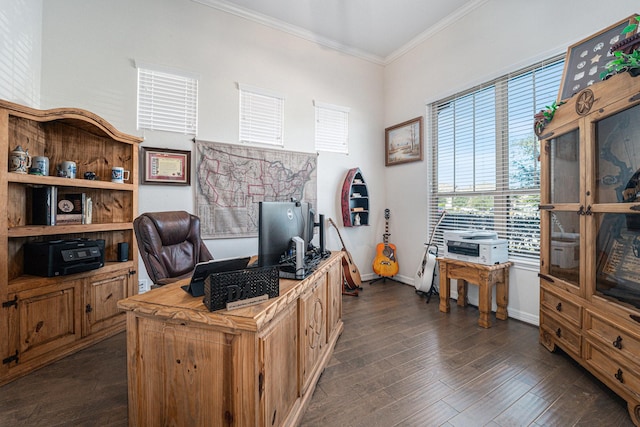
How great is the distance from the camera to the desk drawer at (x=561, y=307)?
73.5 inches

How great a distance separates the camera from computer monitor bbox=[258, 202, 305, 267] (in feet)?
4.65

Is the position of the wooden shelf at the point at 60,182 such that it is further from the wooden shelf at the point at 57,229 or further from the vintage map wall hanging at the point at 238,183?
the vintage map wall hanging at the point at 238,183

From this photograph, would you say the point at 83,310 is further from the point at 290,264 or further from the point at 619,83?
the point at 619,83

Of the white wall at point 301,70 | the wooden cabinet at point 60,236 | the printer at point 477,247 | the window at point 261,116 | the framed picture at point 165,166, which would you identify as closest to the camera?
the wooden cabinet at point 60,236

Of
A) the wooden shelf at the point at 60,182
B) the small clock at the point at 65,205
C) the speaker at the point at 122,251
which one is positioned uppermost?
the wooden shelf at the point at 60,182

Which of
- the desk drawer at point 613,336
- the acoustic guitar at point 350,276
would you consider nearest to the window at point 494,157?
the desk drawer at point 613,336

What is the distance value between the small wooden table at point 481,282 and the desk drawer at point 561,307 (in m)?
0.44

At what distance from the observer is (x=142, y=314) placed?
114 centimetres

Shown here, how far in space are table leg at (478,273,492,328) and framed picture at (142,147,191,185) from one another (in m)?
3.37

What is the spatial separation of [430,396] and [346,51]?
→ 14.7 feet

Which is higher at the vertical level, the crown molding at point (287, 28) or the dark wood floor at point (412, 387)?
the crown molding at point (287, 28)

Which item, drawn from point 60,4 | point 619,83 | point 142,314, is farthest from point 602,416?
point 60,4

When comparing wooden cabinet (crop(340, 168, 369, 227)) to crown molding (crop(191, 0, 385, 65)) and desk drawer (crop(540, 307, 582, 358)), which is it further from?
desk drawer (crop(540, 307, 582, 358))

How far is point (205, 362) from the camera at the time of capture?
106cm
